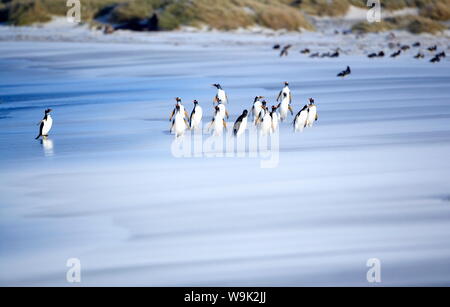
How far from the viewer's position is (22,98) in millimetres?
12633

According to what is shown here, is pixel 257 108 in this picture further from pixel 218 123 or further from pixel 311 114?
pixel 218 123

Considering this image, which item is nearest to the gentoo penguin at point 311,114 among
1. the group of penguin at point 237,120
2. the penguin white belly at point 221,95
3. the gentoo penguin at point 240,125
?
the group of penguin at point 237,120

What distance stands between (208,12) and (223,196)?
25675 millimetres

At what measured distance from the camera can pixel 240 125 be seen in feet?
28.3

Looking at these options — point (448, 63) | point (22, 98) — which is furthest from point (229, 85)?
point (448, 63)

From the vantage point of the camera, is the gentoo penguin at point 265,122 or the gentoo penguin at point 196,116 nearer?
the gentoo penguin at point 265,122

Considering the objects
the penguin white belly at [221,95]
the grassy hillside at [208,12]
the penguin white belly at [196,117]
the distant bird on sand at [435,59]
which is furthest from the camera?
the grassy hillside at [208,12]

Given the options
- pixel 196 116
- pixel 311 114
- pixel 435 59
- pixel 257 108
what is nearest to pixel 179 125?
pixel 196 116

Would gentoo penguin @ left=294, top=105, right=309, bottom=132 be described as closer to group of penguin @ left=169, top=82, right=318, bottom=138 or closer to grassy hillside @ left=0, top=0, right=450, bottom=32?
group of penguin @ left=169, top=82, right=318, bottom=138

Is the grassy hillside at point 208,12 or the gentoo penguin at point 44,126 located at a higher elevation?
the grassy hillside at point 208,12

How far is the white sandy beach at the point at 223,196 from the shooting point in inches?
185

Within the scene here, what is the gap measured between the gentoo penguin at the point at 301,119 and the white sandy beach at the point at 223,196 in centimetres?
12

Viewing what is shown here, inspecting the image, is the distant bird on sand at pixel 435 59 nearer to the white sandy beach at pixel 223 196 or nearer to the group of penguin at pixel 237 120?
the white sandy beach at pixel 223 196

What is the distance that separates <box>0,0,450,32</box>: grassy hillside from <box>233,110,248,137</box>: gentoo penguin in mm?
21439
